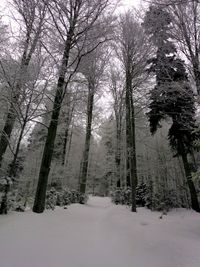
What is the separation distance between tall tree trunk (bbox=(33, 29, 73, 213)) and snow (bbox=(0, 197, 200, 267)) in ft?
2.14

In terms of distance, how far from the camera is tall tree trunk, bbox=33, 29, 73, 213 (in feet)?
16.7

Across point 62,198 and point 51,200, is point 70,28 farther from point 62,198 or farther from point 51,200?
point 62,198

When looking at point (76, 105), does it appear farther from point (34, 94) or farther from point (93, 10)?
point (93, 10)

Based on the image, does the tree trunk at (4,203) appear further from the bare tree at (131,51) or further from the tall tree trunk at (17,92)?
the bare tree at (131,51)

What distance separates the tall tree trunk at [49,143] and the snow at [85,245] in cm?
65

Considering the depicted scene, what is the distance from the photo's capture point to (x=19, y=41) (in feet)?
17.8

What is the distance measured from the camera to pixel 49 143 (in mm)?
5602

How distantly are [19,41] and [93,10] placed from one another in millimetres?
2511

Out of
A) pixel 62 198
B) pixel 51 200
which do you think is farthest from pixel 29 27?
pixel 62 198

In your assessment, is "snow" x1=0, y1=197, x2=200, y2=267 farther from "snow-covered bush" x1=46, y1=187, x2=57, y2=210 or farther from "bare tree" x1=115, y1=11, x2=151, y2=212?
"bare tree" x1=115, y1=11, x2=151, y2=212

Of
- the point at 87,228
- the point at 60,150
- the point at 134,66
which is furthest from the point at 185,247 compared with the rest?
the point at 60,150

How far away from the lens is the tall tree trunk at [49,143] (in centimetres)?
509

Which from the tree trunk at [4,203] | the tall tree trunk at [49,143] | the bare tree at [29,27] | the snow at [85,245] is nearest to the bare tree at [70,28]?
the tall tree trunk at [49,143]

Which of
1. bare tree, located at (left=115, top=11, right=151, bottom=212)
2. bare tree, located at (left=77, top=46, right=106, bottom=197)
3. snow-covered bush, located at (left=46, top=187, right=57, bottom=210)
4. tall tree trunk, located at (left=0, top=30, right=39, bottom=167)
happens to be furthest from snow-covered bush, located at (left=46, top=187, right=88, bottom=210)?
bare tree, located at (left=115, top=11, right=151, bottom=212)
